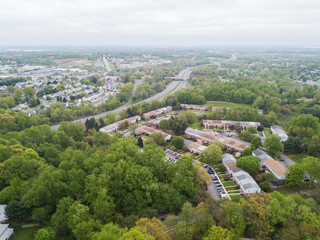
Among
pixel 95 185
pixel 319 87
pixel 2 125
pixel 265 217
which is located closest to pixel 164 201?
pixel 95 185

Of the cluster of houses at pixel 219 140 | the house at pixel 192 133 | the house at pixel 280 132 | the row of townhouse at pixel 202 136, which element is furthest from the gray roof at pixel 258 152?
the house at pixel 192 133

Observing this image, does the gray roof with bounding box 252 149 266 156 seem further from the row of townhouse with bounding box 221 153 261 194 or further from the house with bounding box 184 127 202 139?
the house with bounding box 184 127 202 139

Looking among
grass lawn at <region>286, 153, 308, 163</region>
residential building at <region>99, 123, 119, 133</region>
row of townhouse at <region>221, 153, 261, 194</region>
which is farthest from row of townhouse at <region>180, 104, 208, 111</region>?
row of townhouse at <region>221, 153, 261, 194</region>

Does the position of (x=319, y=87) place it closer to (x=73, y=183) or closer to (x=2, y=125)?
(x=73, y=183)

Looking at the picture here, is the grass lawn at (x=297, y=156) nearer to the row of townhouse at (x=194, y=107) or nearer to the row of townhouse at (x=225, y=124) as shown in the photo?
the row of townhouse at (x=225, y=124)

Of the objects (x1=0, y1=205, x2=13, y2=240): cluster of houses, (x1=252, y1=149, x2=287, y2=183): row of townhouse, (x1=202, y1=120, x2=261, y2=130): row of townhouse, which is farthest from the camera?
(x1=202, y1=120, x2=261, y2=130): row of townhouse

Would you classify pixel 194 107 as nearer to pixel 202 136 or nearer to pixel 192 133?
pixel 192 133
